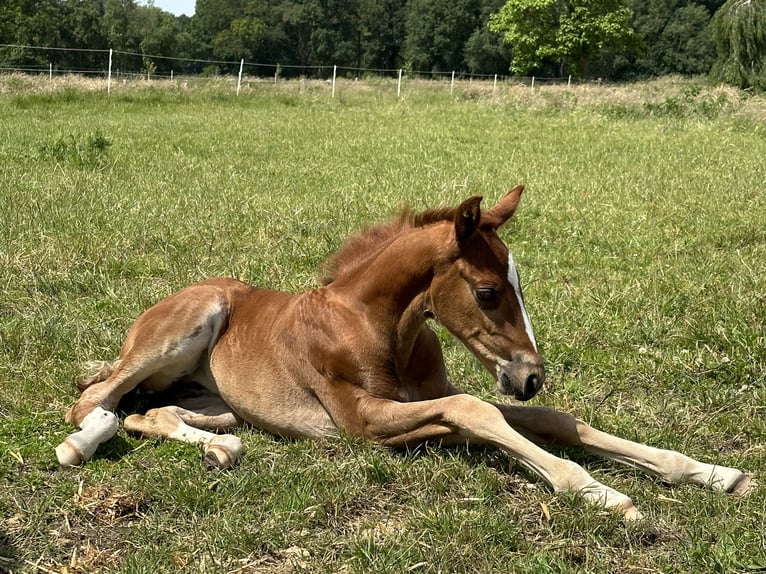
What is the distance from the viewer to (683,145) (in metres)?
13.4

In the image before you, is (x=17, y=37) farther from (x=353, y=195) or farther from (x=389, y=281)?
(x=389, y=281)

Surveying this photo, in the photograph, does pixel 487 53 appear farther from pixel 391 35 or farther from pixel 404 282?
pixel 404 282

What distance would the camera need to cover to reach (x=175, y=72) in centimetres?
6569

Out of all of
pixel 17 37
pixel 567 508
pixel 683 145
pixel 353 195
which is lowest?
pixel 567 508

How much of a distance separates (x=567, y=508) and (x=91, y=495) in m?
1.77

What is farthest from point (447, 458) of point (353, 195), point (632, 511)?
point (353, 195)

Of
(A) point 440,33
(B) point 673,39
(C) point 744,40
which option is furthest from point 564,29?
(C) point 744,40

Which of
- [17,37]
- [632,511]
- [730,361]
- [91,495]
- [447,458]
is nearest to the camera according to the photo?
[632,511]

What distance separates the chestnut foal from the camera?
2.93m

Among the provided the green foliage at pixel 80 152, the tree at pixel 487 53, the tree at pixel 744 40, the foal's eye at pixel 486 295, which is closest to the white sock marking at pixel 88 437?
the foal's eye at pixel 486 295

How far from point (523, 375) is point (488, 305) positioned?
301 millimetres

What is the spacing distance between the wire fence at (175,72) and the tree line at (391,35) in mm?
531

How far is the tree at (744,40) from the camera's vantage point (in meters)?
23.6

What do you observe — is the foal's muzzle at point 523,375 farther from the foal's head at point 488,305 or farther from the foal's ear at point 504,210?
the foal's ear at point 504,210
